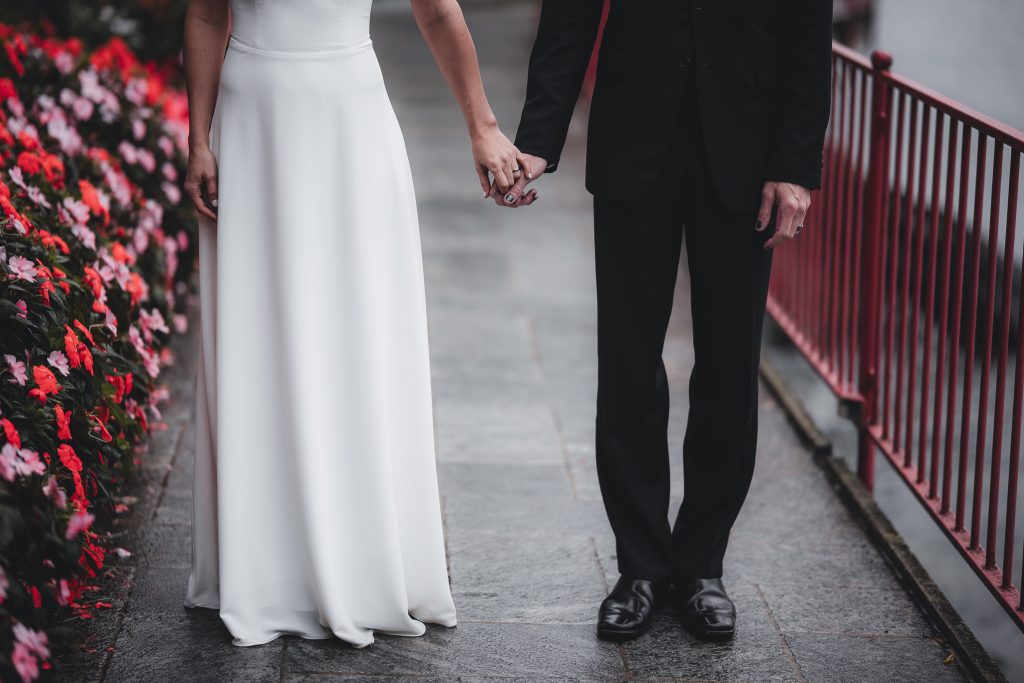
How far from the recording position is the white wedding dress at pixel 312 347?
2945 millimetres

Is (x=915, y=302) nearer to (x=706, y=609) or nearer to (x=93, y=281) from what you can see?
(x=706, y=609)

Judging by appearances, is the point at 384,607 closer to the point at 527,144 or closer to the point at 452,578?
the point at 452,578

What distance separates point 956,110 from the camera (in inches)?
139

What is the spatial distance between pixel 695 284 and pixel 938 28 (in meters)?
17.7

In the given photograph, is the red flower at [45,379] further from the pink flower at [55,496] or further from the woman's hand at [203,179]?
the woman's hand at [203,179]

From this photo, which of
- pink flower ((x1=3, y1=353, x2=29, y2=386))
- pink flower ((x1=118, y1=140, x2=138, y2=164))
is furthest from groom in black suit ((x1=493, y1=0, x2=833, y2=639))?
pink flower ((x1=118, y1=140, x2=138, y2=164))

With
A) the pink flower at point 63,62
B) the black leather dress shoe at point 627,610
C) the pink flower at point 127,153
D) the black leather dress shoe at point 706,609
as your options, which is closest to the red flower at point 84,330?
the black leather dress shoe at point 627,610

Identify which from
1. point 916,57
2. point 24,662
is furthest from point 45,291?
point 916,57

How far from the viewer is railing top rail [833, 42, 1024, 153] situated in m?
3.10

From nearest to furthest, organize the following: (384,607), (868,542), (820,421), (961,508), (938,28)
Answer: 1. (384,607)
2. (961,508)
3. (868,542)
4. (820,421)
5. (938,28)

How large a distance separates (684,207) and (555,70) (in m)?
0.46

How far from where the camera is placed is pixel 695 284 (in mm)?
3195

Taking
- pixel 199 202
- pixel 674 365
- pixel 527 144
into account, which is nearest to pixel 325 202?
pixel 199 202

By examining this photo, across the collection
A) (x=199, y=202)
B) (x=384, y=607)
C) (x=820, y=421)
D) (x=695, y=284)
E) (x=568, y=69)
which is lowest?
(x=820, y=421)
